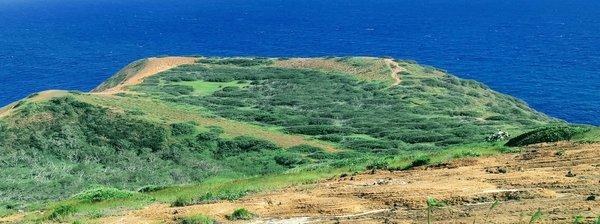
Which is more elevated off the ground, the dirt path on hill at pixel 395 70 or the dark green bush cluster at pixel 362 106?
the dirt path on hill at pixel 395 70

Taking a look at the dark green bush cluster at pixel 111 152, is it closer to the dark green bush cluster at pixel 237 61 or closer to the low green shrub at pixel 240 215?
the low green shrub at pixel 240 215

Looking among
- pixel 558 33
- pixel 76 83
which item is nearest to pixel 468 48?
pixel 558 33

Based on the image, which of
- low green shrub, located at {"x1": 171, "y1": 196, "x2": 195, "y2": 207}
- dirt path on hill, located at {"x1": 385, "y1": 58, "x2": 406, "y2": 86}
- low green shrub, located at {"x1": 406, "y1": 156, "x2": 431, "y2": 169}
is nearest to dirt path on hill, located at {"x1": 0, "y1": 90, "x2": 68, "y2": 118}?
dirt path on hill, located at {"x1": 385, "y1": 58, "x2": 406, "y2": 86}

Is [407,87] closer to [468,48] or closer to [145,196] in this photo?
[145,196]

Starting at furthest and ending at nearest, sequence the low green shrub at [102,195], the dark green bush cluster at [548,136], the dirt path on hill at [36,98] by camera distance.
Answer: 1. the dirt path on hill at [36,98]
2. the dark green bush cluster at [548,136]
3. the low green shrub at [102,195]

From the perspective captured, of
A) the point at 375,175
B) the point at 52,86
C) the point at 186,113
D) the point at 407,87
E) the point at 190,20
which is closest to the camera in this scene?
the point at 375,175

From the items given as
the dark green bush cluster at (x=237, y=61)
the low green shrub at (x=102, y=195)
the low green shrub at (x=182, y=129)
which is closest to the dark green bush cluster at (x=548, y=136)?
the low green shrub at (x=102, y=195)

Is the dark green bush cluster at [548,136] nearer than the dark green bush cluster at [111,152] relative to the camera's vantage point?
Yes
